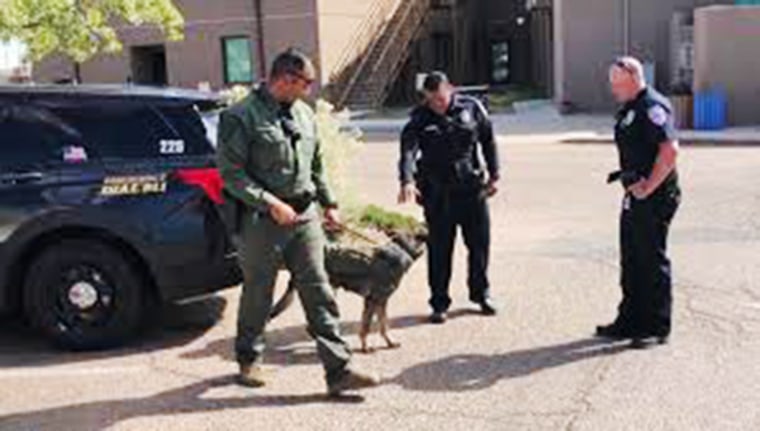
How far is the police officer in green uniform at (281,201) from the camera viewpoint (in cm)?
559

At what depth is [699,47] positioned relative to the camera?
23141 millimetres

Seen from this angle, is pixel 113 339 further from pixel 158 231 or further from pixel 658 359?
pixel 658 359

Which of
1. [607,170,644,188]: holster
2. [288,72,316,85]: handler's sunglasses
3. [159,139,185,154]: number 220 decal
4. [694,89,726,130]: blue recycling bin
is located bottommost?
[694,89,726,130]: blue recycling bin

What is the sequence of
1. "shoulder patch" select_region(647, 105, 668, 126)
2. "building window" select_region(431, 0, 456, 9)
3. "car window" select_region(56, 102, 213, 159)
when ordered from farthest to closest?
"building window" select_region(431, 0, 456, 9) → "car window" select_region(56, 102, 213, 159) → "shoulder patch" select_region(647, 105, 668, 126)

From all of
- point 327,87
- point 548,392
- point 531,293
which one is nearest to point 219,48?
point 327,87

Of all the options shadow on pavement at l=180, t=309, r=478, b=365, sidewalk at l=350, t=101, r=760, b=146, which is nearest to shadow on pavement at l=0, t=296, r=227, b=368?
shadow on pavement at l=180, t=309, r=478, b=365

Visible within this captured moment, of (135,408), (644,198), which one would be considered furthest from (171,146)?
(644,198)

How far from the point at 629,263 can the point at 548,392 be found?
1.28 metres

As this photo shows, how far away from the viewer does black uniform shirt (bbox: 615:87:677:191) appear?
6.34 meters

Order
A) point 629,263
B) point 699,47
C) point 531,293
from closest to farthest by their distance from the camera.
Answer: point 629,263 → point 531,293 → point 699,47

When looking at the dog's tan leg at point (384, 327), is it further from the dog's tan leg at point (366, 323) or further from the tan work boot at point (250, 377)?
the tan work boot at point (250, 377)

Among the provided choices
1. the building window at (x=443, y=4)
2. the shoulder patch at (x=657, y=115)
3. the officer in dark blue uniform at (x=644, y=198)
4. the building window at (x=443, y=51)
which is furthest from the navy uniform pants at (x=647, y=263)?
the building window at (x=443, y=51)

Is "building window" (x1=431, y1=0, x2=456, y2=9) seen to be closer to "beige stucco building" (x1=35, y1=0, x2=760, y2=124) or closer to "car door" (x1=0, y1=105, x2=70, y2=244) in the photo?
"beige stucco building" (x1=35, y1=0, x2=760, y2=124)

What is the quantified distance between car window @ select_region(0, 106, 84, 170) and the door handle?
0.06 m
